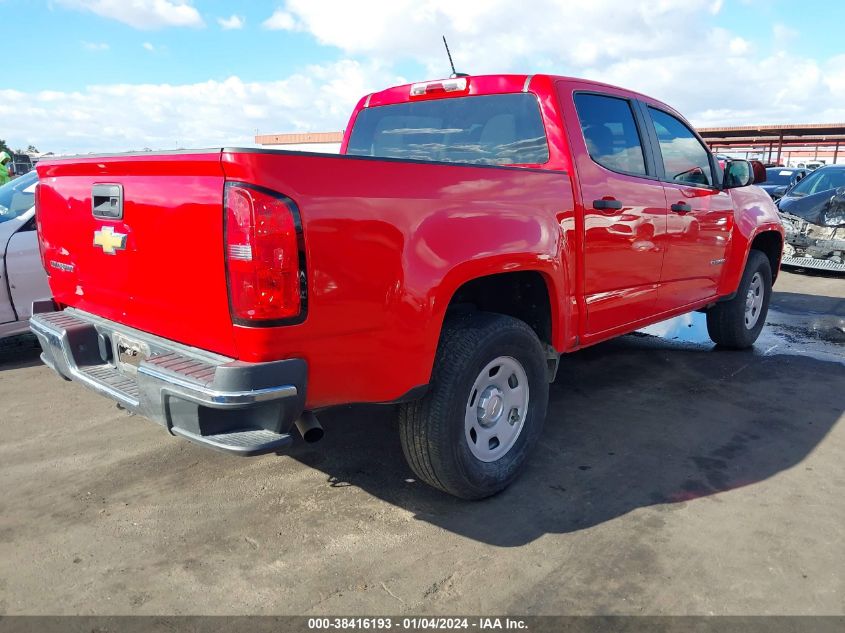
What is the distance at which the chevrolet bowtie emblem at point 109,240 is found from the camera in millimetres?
2645

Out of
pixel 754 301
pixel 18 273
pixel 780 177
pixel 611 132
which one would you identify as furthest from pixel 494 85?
pixel 780 177

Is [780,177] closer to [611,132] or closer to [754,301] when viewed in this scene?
[754,301]

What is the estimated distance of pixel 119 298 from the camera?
2781 mm

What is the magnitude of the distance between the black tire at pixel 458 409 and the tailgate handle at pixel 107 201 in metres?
1.43

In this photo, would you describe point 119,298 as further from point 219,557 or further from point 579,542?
point 579,542

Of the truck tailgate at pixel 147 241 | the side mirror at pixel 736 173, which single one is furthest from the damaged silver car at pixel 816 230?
the truck tailgate at pixel 147 241

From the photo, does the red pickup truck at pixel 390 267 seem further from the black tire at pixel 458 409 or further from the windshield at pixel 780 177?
the windshield at pixel 780 177

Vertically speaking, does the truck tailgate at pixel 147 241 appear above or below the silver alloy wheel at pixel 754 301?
above

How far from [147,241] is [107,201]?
1.14 feet

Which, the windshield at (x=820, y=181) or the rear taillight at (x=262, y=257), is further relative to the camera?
the windshield at (x=820, y=181)

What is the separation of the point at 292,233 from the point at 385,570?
1.38 metres

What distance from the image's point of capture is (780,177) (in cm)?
1716

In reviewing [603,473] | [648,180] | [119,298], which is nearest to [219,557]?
[119,298]

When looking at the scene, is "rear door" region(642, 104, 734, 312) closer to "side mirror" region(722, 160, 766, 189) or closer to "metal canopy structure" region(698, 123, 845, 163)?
"side mirror" region(722, 160, 766, 189)
